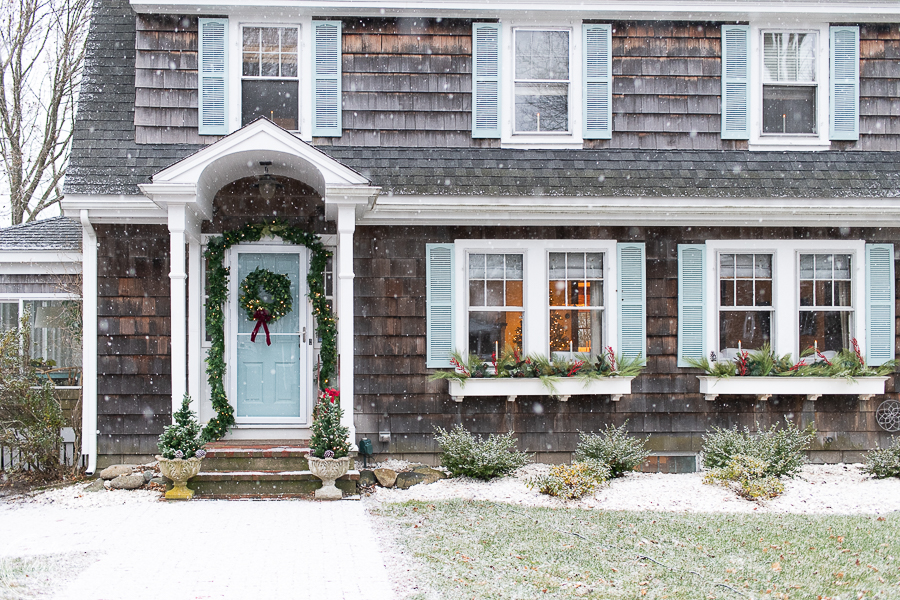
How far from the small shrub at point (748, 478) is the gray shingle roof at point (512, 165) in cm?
286

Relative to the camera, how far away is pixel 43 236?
395 inches

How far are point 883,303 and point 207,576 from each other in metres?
7.59

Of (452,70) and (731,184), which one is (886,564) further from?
(452,70)

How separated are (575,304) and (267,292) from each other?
3.42m

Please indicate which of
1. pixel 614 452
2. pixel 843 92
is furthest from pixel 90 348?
pixel 843 92

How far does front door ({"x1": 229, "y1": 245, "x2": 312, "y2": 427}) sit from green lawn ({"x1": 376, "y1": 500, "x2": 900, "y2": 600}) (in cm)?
206

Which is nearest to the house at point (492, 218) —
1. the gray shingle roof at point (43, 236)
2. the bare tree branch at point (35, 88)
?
the gray shingle roof at point (43, 236)

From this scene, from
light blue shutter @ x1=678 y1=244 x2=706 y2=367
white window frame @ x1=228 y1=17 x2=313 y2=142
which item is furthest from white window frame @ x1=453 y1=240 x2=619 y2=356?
white window frame @ x1=228 y1=17 x2=313 y2=142

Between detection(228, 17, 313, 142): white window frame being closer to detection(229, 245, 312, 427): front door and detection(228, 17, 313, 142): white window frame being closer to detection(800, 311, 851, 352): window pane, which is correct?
detection(229, 245, 312, 427): front door

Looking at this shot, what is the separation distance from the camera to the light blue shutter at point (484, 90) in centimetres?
833

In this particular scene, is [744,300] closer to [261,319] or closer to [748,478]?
[748,478]

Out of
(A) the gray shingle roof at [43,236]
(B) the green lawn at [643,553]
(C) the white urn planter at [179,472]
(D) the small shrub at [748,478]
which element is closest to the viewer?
(B) the green lawn at [643,553]

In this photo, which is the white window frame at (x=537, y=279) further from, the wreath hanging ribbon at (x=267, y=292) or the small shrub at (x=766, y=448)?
the wreath hanging ribbon at (x=267, y=292)

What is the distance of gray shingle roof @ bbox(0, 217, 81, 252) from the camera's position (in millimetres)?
9588
